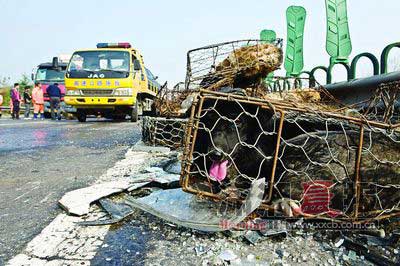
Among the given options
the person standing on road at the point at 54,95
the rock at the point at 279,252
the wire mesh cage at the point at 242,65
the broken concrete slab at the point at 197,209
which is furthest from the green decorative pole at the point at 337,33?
the person standing on road at the point at 54,95

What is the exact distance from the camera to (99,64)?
798 centimetres

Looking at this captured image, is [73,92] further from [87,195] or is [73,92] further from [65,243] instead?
[65,243]

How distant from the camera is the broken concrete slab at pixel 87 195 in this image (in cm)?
146

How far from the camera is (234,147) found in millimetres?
1347

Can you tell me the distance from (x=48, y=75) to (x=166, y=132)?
395 inches

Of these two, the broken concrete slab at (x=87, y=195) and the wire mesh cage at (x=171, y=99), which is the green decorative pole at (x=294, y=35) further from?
the broken concrete slab at (x=87, y=195)

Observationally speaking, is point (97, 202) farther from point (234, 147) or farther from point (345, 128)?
point (345, 128)

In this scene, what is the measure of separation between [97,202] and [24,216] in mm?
302

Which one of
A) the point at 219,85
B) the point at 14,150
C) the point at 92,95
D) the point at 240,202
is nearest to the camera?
the point at 240,202

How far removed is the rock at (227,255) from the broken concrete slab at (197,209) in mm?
80

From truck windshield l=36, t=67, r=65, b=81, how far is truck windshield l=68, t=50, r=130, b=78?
407 centimetres

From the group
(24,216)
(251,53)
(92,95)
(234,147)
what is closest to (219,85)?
(251,53)

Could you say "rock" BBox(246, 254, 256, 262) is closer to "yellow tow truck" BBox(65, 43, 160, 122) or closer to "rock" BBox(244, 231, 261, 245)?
"rock" BBox(244, 231, 261, 245)

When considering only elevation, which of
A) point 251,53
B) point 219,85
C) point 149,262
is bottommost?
point 149,262
